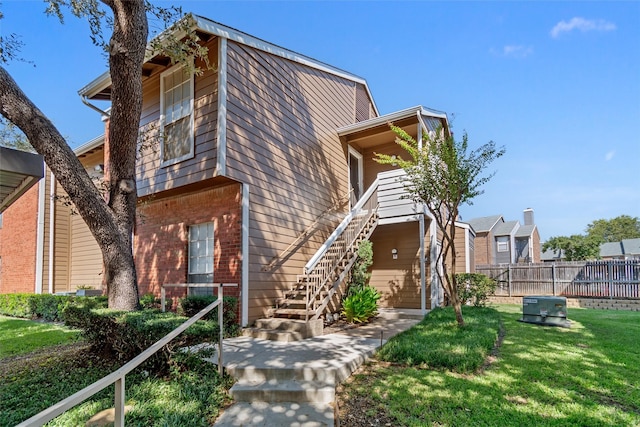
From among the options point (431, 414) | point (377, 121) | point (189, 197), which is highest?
point (377, 121)

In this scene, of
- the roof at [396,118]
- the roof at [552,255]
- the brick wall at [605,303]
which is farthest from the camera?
the roof at [552,255]

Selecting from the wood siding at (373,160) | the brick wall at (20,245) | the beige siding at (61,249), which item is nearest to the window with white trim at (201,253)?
the wood siding at (373,160)

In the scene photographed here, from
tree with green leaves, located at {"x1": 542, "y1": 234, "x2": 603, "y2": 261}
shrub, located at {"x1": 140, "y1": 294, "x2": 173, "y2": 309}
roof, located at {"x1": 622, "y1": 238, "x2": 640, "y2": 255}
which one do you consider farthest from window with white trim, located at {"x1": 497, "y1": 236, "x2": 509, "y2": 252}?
shrub, located at {"x1": 140, "y1": 294, "x2": 173, "y2": 309}

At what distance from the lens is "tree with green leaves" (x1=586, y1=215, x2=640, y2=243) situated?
4988 cm

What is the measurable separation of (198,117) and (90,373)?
490 centimetres

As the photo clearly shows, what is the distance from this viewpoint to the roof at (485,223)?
103 ft

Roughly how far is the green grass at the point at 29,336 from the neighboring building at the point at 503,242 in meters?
31.0

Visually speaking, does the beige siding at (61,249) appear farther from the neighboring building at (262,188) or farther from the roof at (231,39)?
the roof at (231,39)

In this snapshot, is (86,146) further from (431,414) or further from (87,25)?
(431,414)

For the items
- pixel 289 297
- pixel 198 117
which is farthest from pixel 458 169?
pixel 198 117

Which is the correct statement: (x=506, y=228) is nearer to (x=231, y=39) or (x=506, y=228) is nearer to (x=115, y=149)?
(x=231, y=39)

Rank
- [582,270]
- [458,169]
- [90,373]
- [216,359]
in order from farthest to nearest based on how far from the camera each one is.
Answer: [582,270] < [458,169] < [216,359] < [90,373]

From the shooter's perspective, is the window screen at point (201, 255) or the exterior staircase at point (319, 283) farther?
the window screen at point (201, 255)

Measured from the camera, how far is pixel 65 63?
381 inches
